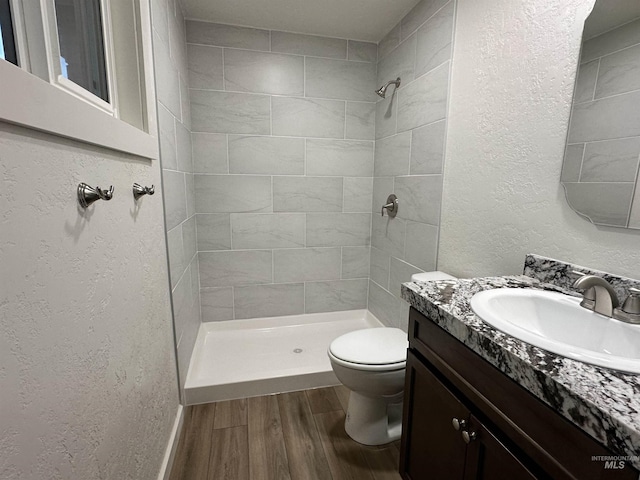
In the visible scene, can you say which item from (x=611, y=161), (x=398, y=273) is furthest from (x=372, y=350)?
(x=611, y=161)

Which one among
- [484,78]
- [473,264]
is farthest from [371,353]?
[484,78]

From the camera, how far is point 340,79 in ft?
7.78

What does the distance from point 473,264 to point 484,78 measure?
2.81 feet

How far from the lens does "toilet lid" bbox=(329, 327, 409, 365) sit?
1.44 meters

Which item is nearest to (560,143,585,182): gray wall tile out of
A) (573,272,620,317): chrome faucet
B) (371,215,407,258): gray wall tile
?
(573,272,620,317): chrome faucet

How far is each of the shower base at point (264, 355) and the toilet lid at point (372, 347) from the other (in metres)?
0.49

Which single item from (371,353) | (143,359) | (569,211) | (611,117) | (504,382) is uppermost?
(611,117)

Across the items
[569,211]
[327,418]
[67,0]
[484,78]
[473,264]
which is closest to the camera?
[67,0]

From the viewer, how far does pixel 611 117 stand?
0.95 metres

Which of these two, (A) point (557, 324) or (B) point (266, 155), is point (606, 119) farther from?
(B) point (266, 155)

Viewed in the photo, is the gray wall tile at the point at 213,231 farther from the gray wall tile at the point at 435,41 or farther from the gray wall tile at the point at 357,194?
the gray wall tile at the point at 435,41

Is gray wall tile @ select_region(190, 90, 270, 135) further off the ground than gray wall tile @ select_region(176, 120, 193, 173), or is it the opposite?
gray wall tile @ select_region(190, 90, 270, 135)

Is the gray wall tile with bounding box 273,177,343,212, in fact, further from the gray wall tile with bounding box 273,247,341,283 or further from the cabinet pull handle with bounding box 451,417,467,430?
the cabinet pull handle with bounding box 451,417,467,430

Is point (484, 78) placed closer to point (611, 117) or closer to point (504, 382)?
point (611, 117)
